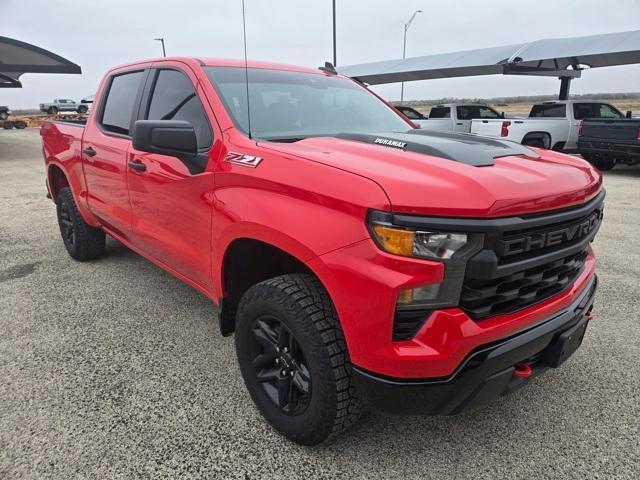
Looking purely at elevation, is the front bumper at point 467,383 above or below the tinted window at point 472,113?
below

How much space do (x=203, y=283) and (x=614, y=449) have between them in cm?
219

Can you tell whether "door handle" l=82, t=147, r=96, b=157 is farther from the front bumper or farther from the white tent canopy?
the white tent canopy

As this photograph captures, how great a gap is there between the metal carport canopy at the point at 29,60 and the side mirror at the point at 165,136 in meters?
20.2

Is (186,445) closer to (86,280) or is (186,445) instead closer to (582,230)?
(582,230)

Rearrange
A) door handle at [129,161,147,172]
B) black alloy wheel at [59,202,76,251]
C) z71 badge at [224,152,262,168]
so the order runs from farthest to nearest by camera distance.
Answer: black alloy wheel at [59,202,76,251]
door handle at [129,161,147,172]
z71 badge at [224,152,262,168]

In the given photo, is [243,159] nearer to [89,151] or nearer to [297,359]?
[297,359]

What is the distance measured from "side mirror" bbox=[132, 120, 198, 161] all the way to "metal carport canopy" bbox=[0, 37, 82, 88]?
2025 cm

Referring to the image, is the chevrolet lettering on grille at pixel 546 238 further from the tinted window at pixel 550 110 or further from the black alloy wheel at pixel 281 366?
the tinted window at pixel 550 110

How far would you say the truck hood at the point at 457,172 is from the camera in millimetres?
1626

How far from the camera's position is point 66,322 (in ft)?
11.0

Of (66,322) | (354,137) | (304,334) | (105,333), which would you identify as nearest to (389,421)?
(304,334)

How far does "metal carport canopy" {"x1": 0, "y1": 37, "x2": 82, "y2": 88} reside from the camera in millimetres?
18584

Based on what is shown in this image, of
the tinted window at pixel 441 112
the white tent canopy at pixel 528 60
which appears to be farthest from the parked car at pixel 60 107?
the tinted window at pixel 441 112

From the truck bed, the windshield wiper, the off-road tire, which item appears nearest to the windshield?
the windshield wiper
